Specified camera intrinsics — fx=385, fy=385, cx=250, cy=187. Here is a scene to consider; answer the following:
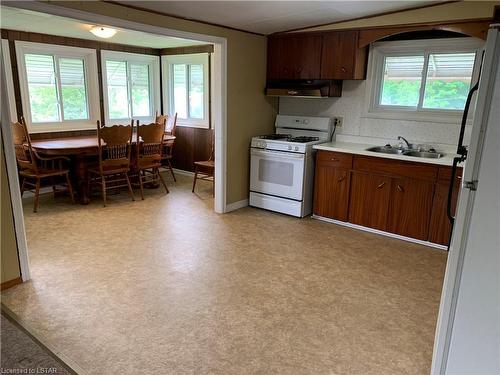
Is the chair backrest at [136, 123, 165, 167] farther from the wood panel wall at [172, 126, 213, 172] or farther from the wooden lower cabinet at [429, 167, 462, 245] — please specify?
the wooden lower cabinet at [429, 167, 462, 245]

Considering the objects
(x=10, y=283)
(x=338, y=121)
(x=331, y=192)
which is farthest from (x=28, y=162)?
(x=338, y=121)

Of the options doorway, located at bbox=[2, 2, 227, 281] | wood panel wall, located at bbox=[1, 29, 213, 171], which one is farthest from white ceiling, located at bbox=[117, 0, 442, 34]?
wood panel wall, located at bbox=[1, 29, 213, 171]

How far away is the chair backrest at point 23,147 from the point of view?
4344 mm

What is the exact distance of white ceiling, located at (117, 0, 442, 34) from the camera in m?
3.22

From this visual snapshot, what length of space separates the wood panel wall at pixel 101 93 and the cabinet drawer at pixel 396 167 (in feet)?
9.46

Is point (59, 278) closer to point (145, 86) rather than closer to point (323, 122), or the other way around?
point (323, 122)

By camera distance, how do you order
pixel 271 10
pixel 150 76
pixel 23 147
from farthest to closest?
1. pixel 150 76
2. pixel 23 147
3. pixel 271 10

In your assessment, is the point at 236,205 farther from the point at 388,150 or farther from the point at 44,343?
the point at 44,343

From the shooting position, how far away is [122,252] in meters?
3.44

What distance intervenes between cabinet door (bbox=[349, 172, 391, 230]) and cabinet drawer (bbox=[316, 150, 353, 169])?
0.14 m

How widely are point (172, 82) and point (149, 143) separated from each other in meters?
1.89

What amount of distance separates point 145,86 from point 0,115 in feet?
14.1

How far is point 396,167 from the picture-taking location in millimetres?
3705

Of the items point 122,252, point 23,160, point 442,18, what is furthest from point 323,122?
point 23,160
